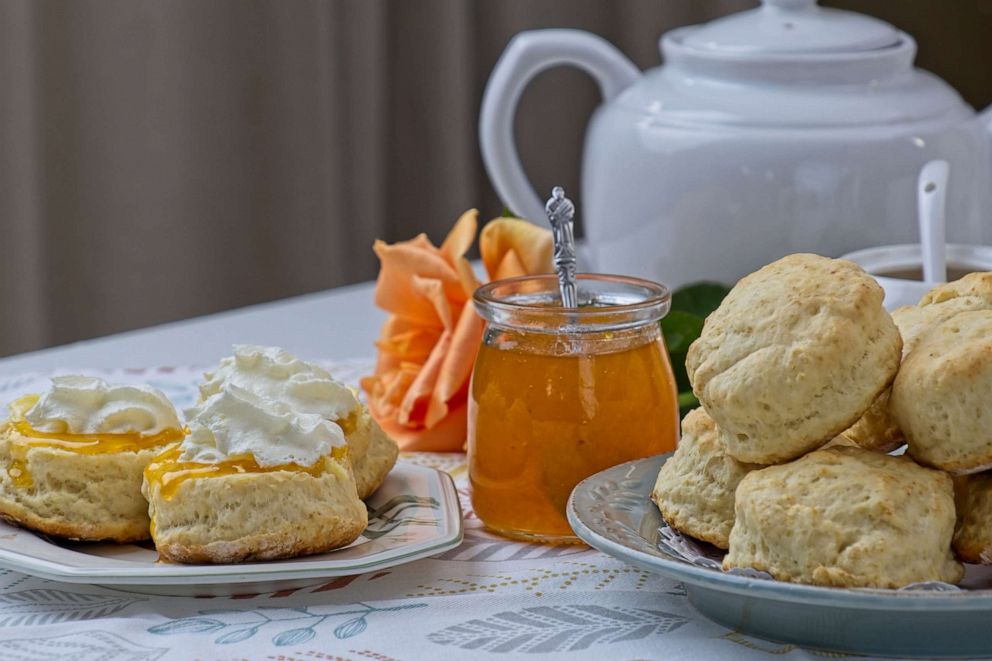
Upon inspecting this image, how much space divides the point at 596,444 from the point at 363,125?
5.96 feet

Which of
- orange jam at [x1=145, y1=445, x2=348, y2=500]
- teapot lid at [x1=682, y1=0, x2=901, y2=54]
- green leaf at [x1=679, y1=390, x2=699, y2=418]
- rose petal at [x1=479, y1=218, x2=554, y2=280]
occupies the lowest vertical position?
green leaf at [x1=679, y1=390, x2=699, y2=418]

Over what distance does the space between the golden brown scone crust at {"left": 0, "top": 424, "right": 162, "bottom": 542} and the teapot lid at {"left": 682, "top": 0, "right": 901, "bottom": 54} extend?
0.76 m

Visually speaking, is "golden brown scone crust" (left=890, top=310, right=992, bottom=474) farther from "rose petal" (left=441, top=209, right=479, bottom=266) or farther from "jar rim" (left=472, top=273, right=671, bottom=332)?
"rose petal" (left=441, top=209, right=479, bottom=266)

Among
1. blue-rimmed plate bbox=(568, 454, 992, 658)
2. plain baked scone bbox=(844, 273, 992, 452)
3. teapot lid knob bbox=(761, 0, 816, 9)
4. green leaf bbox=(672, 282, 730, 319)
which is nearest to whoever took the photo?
blue-rimmed plate bbox=(568, 454, 992, 658)

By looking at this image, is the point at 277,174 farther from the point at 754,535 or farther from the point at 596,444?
the point at 754,535

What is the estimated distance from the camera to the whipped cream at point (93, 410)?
0.89 meters

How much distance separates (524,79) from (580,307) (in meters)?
0.56

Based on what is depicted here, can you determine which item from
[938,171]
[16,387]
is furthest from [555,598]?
[16,387]

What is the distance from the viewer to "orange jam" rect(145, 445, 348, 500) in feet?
2.71

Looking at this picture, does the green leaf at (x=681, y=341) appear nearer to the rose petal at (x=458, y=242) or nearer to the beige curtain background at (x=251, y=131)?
the rose petal at (x=458, y=242)

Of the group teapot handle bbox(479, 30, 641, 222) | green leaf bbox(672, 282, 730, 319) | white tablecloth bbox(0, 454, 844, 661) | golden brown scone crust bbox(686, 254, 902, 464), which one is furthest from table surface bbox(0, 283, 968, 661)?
teapot handle bbox(479, 30, 641, 222)

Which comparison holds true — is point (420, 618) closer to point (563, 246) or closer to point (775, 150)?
point (563, 246)

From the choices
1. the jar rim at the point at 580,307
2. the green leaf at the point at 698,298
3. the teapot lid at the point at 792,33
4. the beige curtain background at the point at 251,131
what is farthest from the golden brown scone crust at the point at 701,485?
the beige curtain background at the point at 251,131

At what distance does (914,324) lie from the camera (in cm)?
81
